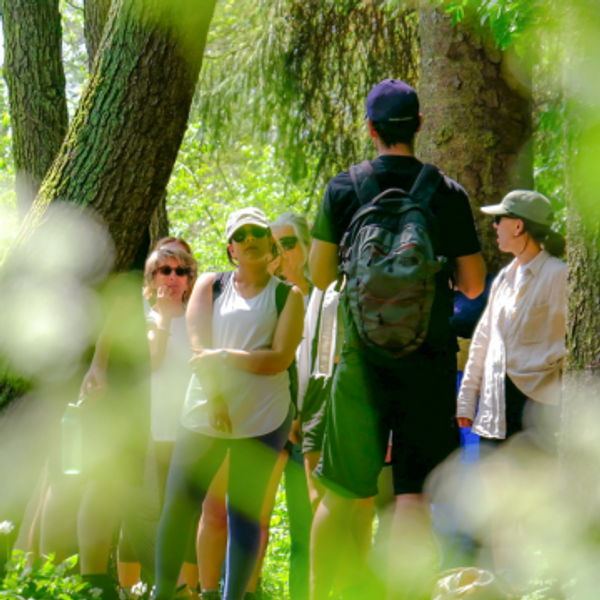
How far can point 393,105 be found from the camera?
11.3 ft

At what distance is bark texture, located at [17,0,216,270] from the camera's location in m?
3.52

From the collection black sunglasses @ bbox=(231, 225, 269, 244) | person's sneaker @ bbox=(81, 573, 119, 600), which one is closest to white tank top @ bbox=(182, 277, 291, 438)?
black sunglasses @ bbox=(231, 225, 269, 244)

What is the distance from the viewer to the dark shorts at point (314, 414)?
4500 mm

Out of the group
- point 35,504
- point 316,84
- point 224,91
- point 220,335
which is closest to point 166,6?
point 220,335

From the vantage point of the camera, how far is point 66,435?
439 cm

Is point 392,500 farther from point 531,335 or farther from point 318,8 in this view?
point 318,8

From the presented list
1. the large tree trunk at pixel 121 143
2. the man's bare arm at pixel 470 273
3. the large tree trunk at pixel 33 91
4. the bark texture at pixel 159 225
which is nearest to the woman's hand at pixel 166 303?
the large tree trunk at pixel 33 91

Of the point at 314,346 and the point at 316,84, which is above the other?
the point at 316,84

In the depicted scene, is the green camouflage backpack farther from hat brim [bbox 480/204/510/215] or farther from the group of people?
hat brim [bbox 480/204/510/215]

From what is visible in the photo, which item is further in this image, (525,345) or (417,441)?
(525,345)

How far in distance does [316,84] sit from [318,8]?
2.16ft

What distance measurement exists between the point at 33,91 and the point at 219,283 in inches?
92.2

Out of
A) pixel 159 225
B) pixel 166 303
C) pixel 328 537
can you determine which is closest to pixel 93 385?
pixel 166 303

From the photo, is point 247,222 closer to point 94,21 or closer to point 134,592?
point 134,592
